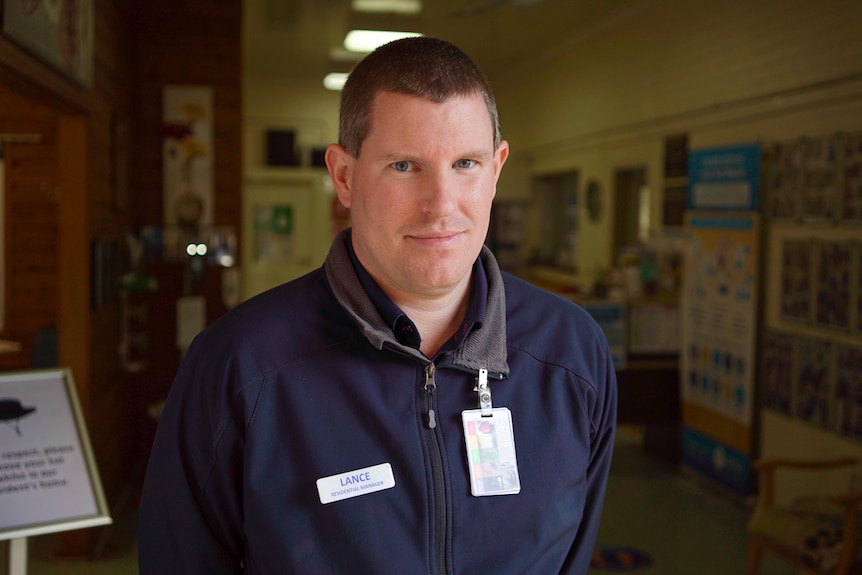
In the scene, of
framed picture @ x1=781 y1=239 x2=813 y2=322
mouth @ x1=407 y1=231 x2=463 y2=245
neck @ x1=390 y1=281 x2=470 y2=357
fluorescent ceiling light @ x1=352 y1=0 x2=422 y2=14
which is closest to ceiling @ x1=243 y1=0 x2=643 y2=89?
fluorescent ceiling light @ x1=352 y1=0 x2=422 y2=14

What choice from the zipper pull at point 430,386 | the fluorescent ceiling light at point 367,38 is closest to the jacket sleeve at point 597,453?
the zipper pull at point 430,386

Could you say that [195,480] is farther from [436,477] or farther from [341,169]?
[341,169]

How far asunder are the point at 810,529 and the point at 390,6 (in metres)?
5.11

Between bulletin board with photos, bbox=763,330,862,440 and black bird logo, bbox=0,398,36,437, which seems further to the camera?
bulletin board with photos, bbox=763,330,862,440

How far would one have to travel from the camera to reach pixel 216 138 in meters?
6.34

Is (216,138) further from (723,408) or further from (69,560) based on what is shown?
(723,408)

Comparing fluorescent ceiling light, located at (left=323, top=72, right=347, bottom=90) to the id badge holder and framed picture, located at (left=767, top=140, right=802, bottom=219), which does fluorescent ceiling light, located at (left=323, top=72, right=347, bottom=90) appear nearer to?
framed picture, located at (left=767, top=140, right=802, bottom=219)

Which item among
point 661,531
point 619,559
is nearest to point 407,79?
point 619,559

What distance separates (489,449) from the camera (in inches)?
55.6

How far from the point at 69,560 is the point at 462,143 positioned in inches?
160

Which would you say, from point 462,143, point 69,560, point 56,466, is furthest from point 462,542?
point 69,560

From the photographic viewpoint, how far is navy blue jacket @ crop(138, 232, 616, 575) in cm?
135

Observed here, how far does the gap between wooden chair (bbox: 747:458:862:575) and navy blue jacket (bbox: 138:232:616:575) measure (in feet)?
8.84

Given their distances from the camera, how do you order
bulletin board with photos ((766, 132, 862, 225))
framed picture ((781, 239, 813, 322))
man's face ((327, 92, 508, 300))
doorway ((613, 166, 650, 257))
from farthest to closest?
doorway ((613, 166, 650, 257)), framed picture ((781, 239, 813, 322)), bulletin board with photos ((766, 132, 862, 225)), man's face ((327, 92, 508, 300))
